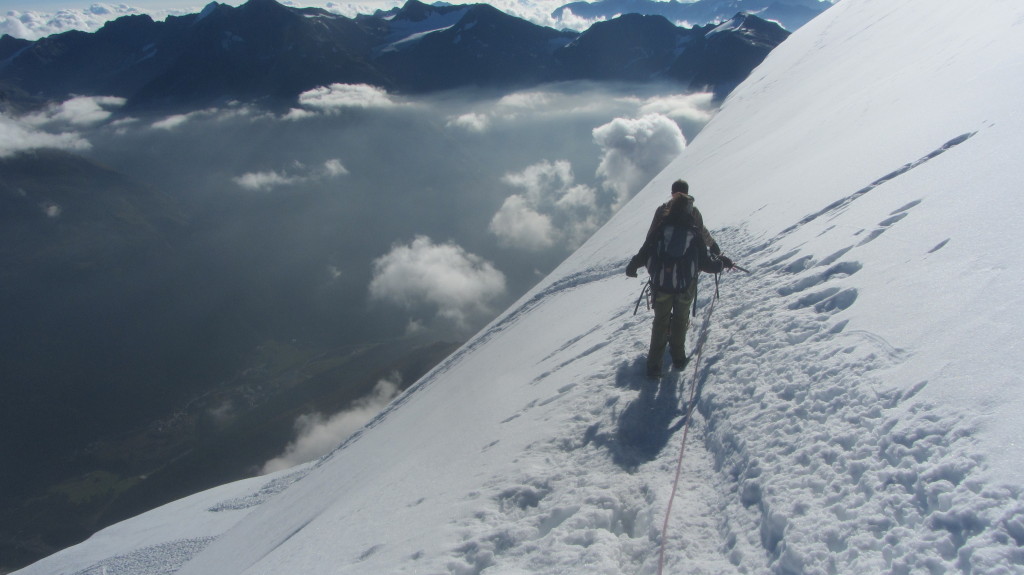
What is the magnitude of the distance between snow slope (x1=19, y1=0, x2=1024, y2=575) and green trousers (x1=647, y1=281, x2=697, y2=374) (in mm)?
281

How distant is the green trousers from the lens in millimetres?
6508

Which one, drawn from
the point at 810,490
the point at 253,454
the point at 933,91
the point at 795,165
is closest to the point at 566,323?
the point at 795,165

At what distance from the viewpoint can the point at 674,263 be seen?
634cm

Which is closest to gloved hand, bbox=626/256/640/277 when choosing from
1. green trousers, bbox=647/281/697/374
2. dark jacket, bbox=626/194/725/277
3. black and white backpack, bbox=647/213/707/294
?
dark jacket, bbox=626/194/725/277

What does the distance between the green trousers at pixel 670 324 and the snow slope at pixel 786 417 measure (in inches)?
11.1

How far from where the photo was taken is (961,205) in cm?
590

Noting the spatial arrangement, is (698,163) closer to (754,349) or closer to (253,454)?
(754,349)

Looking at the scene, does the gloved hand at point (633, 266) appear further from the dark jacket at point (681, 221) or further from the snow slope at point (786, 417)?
the snow slope at point (786, 417)

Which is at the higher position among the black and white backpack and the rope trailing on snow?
the black and white backpack

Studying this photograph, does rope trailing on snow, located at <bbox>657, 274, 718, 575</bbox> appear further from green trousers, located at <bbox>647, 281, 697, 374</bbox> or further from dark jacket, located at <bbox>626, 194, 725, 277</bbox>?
dark jacket, located at <bbox>626, 194, 725, 277</bbox>

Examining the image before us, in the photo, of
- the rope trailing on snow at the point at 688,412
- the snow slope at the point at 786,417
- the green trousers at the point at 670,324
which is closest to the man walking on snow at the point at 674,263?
the green trousers at the point at 670,324

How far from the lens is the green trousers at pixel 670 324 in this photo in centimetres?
651

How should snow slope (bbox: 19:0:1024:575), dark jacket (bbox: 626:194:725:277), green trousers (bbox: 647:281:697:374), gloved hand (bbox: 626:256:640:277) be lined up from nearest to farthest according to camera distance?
1. snow slope (bbox: 19:0:1024:575)
2. dark jacket (bbox: 626:194:725:277)
3. green trousers (bbox: 647:281:697:374)
4. gloved hand (bbox: 626:256:640:277)

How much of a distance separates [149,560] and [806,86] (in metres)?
28.7
